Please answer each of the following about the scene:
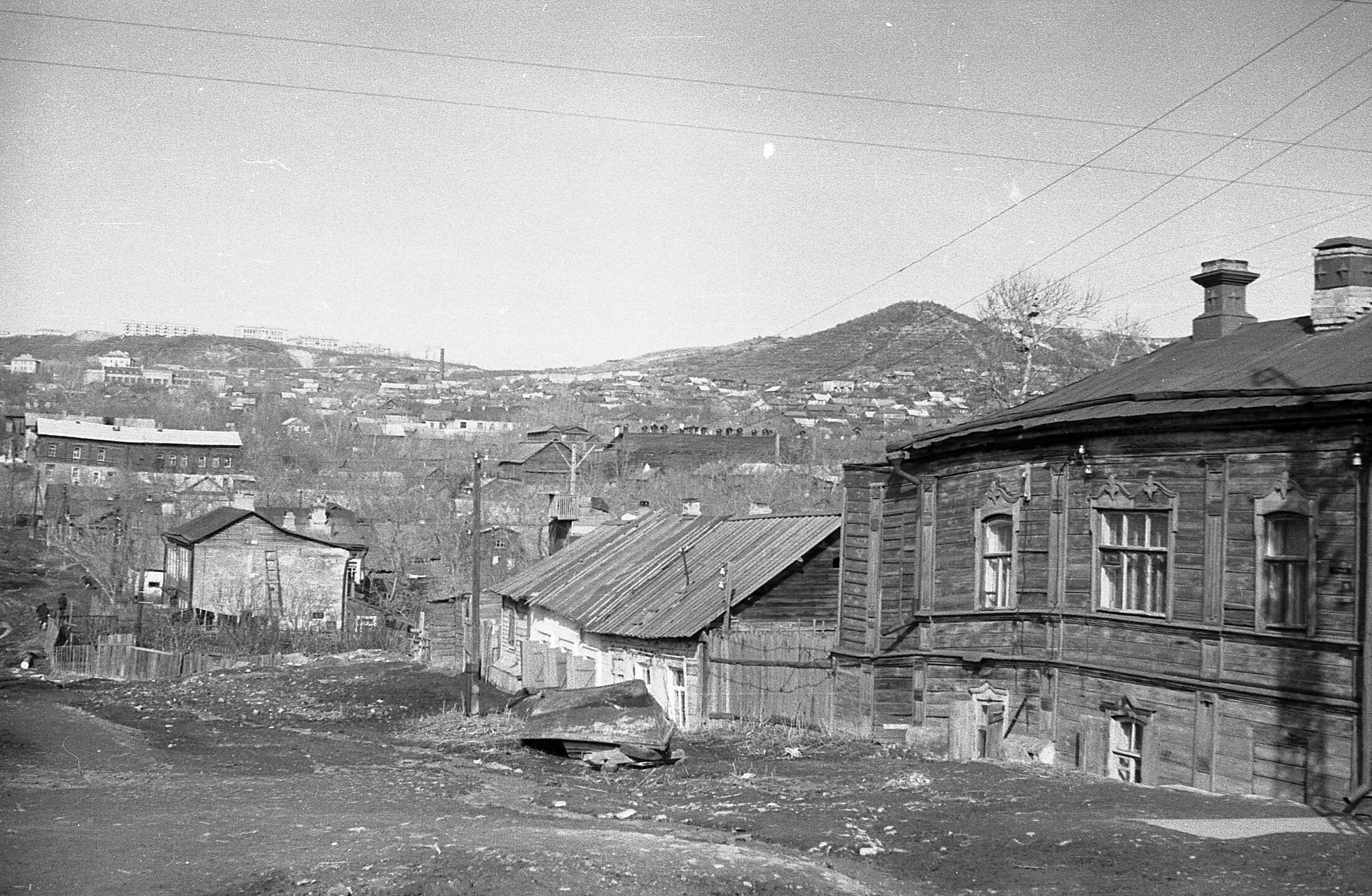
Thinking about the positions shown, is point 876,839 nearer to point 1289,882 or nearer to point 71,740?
point 1289,882

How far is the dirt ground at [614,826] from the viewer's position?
1201 cm

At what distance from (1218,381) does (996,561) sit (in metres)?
4.62

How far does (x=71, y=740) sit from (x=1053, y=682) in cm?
1992

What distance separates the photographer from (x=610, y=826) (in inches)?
608

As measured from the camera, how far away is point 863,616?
24000 millimetres

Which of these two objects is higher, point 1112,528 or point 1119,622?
point 1112,528

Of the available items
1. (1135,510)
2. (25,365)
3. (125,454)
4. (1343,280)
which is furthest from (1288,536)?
(25,365)

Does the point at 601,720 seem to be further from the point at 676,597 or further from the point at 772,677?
the point at 676,597

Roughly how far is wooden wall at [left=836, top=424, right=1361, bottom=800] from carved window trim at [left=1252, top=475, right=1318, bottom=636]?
55 millimetres

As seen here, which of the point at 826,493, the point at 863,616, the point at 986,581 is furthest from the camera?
the point at 826,493

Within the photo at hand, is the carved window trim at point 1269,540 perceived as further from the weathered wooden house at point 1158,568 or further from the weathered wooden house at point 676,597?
the weathered wooden house at point 676,597

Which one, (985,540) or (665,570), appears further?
(665,570)

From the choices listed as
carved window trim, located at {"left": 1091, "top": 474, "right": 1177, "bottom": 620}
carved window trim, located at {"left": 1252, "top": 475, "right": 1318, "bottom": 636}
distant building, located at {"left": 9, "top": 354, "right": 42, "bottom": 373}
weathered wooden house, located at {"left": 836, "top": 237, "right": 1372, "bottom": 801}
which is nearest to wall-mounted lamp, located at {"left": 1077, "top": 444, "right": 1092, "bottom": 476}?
weathered wooden house, located at {"left": 836, "top": 237, "right": 1372, "bottom": 801}

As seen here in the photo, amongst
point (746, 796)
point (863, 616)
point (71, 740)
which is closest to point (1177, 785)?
point (746, 796)
